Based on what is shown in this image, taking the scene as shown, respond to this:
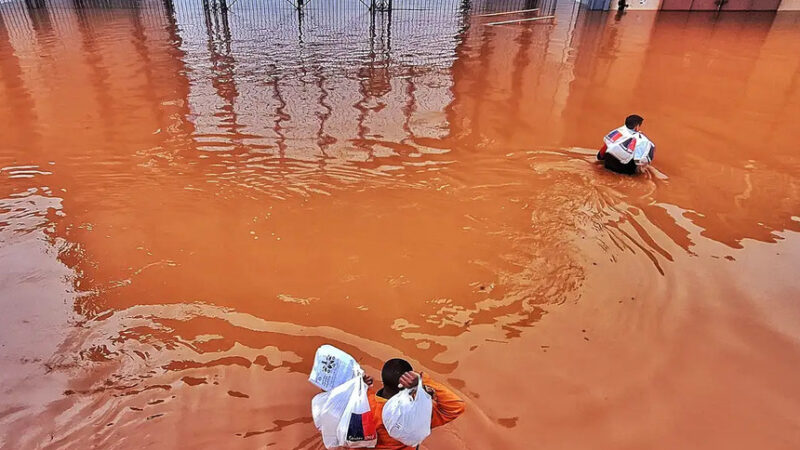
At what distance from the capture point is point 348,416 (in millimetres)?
2398

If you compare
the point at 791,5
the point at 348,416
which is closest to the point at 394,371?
the point at 348,416

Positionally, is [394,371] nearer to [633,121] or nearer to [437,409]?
[437,409]

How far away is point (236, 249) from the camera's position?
4.79m

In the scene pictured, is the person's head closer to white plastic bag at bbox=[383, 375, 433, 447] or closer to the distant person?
white plastic bag at bbox=[383, 375, 433, 447]

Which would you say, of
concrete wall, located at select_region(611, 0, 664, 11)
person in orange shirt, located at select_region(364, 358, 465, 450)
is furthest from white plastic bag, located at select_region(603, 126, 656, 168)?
concrete wall, located at select_region(611, 0, 664, 11)

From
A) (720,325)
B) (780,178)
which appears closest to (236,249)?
(720,325)

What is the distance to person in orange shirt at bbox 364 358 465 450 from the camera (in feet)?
8.00

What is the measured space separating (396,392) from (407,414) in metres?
0.19

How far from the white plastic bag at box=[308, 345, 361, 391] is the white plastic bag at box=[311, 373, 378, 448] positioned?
0.45 ft

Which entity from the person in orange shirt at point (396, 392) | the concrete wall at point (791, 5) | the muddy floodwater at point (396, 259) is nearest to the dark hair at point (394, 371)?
the person in orange shirt at point (396, 392)

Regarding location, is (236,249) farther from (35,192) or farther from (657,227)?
(657,227)

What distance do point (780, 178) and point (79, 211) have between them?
339 inches

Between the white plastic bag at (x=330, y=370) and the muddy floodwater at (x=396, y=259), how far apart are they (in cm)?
67

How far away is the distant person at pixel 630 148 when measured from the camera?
6.02 meters
